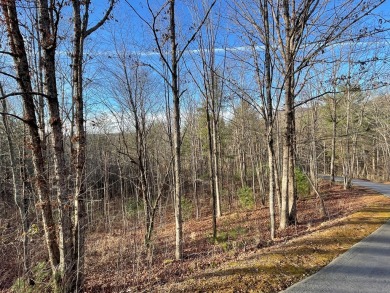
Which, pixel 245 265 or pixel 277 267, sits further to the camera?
pixel 245 265

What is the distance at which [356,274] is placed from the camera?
3730mm

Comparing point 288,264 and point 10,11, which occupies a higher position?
point 10,11

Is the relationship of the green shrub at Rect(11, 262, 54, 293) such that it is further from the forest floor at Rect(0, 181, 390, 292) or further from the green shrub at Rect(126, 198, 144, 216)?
the green shrub at Rect(126, 198, 144, 216)

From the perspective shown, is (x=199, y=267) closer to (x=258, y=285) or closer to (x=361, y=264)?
(x=258, y=285)

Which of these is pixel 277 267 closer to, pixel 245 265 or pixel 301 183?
pixel 245 265

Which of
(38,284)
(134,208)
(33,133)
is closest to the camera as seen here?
(38,284)

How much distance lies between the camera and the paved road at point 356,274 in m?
3.32

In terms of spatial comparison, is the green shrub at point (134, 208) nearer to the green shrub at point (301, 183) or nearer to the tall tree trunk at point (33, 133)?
the green shrub at point (301, 183)

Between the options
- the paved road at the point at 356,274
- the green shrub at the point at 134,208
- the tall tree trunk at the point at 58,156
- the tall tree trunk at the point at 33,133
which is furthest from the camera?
the green shrub at the point at 134,208

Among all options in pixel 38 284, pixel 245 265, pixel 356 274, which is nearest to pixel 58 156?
pixel 38 284

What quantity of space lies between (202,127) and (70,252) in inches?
809

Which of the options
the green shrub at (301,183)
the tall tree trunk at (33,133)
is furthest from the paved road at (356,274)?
the green shrub at (301,183)

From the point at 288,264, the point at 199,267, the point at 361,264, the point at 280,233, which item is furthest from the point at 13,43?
the point at 280,233

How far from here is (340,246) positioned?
193 inches
